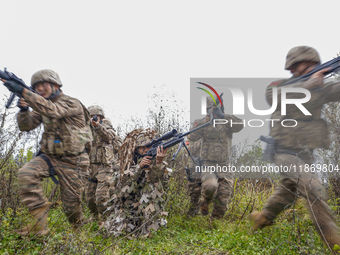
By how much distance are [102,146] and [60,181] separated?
2.35 meters

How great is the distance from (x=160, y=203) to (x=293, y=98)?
8.32ft

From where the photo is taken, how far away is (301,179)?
271cm

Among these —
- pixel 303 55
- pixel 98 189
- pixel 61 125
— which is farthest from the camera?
pixel 98 189

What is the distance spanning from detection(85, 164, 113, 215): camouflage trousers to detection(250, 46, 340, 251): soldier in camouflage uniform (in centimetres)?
286

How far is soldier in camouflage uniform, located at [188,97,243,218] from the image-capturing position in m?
5.18

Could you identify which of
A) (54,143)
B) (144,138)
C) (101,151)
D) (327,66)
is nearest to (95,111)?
(101,151)

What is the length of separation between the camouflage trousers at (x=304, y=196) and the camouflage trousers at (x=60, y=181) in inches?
89.6

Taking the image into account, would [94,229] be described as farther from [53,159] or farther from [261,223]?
[261,223]

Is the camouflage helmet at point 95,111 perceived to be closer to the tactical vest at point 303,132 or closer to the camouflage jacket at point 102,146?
the camouflage jacket at point 102,146

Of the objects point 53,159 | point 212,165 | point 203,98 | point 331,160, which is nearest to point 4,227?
point 53,159

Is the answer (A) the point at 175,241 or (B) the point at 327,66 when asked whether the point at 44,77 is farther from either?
(B) the point at 327,66

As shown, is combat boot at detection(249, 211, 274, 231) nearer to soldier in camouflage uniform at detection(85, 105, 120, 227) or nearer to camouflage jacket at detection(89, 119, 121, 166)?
soldier in camouflage uniform at detection(85, 105, 120, 227)

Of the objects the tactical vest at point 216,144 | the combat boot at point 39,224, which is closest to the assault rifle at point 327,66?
the tactical vest at point 216,144

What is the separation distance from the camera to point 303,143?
9.71 feet
